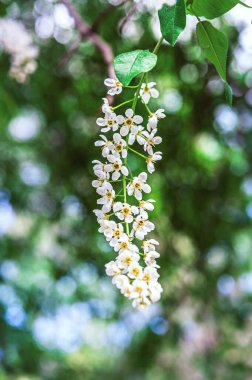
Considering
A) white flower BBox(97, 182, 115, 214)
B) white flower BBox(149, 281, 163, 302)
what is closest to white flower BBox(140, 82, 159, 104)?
white flower BBox(97, 182, 115, 214)

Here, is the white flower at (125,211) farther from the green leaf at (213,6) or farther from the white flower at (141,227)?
the green leaf at (213,6)

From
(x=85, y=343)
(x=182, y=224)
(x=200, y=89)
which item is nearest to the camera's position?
(x=200, y=89)

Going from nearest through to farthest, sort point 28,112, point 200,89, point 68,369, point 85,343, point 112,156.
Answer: point 112,156
point 200,89
point 28,112
point 68,369
point 85,343

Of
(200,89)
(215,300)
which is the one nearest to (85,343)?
(215,300)

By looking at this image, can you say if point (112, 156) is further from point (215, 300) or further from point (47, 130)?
point (215, 300)

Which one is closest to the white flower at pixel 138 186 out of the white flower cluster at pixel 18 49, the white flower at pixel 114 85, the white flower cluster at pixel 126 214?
the white flower cluster at pixel 126 214

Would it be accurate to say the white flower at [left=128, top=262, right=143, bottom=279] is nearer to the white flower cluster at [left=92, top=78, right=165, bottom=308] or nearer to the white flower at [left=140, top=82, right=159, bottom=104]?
the white flower cluster at [left=92, top=78, right=165, bottom=308]

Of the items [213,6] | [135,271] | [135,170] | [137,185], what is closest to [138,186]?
[137,185]

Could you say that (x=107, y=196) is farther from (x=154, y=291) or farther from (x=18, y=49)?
(x=18, y=49)
